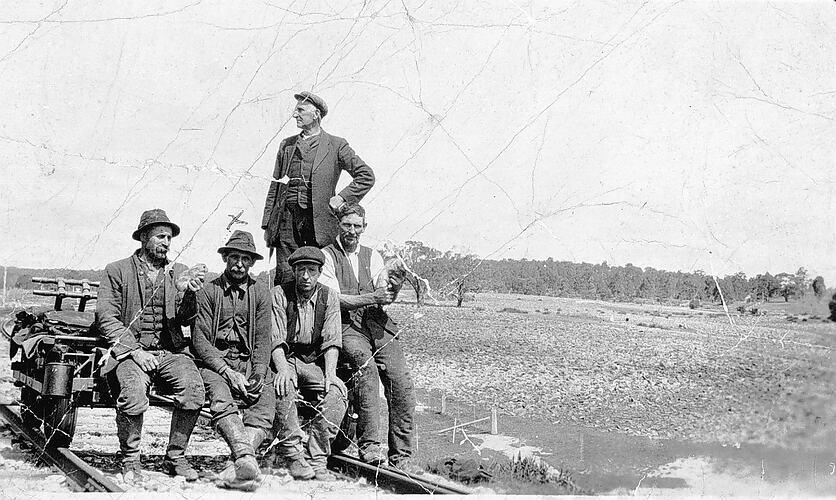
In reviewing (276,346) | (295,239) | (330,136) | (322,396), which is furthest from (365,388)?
(330,136)

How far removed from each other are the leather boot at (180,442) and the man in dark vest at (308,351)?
0.59m

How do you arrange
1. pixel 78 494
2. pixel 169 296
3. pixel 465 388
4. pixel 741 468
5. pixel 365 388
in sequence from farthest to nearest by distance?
pixel 465 388 → pixel 741 468 → pixel 365 388 → pixel 169 296 → pixel 78 494

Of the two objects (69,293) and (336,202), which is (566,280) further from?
(69,293)

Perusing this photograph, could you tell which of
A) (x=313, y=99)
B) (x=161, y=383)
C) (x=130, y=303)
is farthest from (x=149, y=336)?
(x=313, y=99)

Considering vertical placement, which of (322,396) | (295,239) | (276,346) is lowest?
(322,396)

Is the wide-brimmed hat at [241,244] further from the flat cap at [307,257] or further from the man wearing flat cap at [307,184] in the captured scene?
the man wearing flat cap at [307,184]

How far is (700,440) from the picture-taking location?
7.95m

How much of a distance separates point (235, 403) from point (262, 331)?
19.9 inches

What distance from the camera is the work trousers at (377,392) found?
5.60 meters

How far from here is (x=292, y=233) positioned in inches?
231

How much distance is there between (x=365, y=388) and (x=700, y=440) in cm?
420

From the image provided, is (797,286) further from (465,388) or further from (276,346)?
(276,346)

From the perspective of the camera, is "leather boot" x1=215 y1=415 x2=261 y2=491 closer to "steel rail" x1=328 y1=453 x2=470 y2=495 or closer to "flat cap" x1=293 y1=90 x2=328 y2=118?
"steel rail" x1=328 y1=453 x2=470 y2=495

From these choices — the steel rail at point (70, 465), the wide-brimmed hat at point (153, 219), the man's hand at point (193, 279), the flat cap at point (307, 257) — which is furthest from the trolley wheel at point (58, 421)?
the flat cap at point (307, 257)
